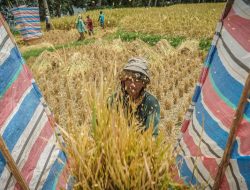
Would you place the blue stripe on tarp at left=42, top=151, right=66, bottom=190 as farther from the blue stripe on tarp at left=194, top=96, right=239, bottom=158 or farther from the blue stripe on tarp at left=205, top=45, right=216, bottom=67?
the blue stripe on tarp at left=205, top=45, right=216, bottom=67

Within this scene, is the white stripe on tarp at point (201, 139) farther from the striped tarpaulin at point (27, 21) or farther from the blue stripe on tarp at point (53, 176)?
the striped tarpaulin at point (27, 21)

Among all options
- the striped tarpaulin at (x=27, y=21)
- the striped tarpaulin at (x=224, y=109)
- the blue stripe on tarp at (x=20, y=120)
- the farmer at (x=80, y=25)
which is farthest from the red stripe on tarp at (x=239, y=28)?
the striped tarpaulin at (x=27, y=21)

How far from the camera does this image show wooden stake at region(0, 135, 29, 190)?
124 centimetres

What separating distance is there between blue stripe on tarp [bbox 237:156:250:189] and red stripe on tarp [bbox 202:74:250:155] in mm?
25

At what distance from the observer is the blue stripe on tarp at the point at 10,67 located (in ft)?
4.67

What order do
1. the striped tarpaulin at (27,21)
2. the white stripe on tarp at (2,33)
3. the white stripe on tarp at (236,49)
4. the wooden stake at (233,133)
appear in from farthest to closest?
1. the striped tarpaulin at (27,21)
2. the white stripe on tarp at (2,33)
3. the white stripe on tarp at (236,49)
4. the wooden stake at (233,133)

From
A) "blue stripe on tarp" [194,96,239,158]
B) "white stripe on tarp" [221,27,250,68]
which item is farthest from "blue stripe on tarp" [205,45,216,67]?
"blue stripe on tarp" [194,96,239,158]

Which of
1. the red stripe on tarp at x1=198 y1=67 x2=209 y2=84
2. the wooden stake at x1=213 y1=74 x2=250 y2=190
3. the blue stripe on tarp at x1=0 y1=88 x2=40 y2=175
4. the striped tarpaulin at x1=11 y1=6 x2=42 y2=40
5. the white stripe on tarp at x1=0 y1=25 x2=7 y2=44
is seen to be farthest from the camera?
the striped tarpaulin at x1=11 y1=6 x2=42 y2=40

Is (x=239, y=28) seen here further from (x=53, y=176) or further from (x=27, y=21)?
(x=27, y=21)

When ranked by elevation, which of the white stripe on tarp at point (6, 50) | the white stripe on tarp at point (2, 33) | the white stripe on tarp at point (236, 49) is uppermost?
the white stripe on tarp at point (236, 49)

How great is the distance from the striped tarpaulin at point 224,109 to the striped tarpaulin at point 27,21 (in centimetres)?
1252

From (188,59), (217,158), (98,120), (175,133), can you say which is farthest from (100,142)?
(188,59)

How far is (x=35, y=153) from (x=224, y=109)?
2.82ft

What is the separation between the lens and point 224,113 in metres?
1.35
